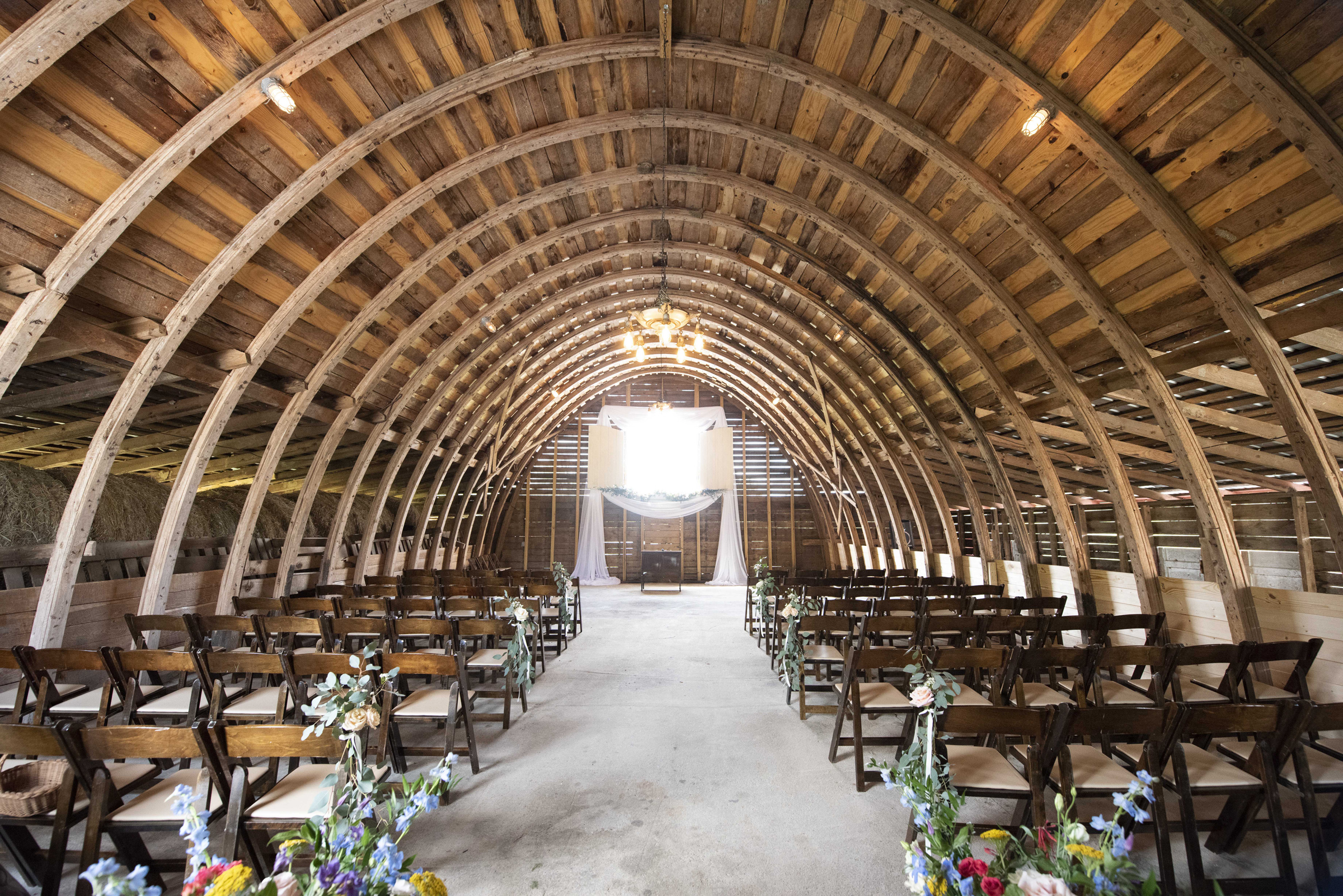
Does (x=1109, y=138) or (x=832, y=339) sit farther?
(x=832, y=339)

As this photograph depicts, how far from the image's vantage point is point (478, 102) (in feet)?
15.1

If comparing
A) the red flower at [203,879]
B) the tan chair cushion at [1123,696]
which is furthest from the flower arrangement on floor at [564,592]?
the red flower at [203,879]

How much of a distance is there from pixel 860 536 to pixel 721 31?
13.4 m

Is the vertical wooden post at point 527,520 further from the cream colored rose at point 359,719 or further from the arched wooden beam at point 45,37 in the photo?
the cream colored rose at point 359,719

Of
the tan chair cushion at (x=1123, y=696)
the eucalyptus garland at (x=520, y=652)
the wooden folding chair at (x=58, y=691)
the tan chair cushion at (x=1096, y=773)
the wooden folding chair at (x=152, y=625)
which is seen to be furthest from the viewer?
the eucalyptus garland at (x=520, y=652)

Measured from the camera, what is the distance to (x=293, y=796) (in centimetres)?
230

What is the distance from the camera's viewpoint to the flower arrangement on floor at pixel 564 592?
7684 mm

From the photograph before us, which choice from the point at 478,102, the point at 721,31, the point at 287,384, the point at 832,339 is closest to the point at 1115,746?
the point at 721,31

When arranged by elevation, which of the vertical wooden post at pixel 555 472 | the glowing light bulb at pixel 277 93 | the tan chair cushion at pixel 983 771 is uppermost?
the glowing light bulb at pixel 277 93

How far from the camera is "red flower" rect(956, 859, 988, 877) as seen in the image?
1.28m

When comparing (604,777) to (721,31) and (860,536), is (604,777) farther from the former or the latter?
(860,536)

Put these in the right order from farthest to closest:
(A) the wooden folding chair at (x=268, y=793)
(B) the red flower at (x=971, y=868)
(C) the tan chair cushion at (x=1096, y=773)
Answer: (C) the tan chair cushion at (x=1096, y=773), (A) the wooden folding chair at (x=268, y=793), (B) the red flower at (x=971, y=868)

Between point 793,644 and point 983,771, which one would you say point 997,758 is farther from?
point 793,644

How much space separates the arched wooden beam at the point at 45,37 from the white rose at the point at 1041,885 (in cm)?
484
